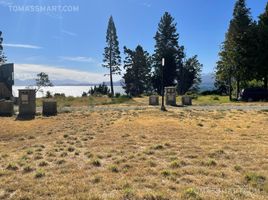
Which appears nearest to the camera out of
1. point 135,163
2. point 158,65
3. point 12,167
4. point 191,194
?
point 191,194

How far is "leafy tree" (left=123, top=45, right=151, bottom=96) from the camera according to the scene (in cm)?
6850

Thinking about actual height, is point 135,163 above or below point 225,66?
below

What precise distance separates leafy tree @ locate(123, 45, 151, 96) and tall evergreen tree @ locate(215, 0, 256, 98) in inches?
1036

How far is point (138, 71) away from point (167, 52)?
27.2 ft

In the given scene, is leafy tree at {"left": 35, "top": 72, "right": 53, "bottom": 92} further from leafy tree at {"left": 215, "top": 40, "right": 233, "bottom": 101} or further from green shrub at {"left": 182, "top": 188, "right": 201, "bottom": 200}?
green shrub at {"left": 182, "top": 188, "right": 201, "bottom": 200}

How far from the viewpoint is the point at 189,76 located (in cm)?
6756

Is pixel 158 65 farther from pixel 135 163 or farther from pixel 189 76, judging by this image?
pixel 135 163

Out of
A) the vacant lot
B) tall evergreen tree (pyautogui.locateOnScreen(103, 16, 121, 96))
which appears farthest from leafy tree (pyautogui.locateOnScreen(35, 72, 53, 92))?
the vacant lot

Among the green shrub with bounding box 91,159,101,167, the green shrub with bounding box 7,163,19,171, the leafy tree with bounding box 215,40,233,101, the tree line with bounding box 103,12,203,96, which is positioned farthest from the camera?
the tree line with bounding box 103,12,203,96

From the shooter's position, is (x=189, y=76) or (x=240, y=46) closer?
(x=240, y=46)

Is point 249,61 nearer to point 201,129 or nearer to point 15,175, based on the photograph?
point 201,129

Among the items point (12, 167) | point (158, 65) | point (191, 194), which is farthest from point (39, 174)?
point (158, 65)

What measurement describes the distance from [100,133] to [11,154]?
3938mm

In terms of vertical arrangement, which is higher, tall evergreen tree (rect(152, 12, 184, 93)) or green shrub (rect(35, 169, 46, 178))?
tall evergreen tree (rect(152, 12, 184, 93))
